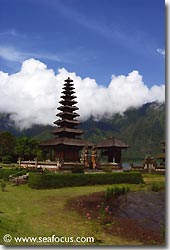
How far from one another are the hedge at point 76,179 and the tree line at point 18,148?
22.7 metres

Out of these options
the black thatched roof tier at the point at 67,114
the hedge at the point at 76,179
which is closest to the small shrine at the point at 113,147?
the black thatched roof tier at the point at 67,114

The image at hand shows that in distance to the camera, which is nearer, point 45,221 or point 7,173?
point 45,221

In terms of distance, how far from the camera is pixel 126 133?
1377 inches

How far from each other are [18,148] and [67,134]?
901 centimetres

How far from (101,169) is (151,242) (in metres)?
26.0

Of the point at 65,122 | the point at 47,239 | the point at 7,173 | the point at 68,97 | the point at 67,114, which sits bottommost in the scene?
the point at 47,239

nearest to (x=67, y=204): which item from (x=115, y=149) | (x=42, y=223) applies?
(x=42, y=223)

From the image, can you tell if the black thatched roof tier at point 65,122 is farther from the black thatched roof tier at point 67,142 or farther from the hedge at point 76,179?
the hedge at point 76,179

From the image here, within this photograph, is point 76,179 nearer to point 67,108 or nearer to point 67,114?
point 67,114

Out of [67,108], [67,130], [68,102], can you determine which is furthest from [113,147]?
[68,102]

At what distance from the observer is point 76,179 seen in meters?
26.1

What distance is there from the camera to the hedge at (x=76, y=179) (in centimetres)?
2444

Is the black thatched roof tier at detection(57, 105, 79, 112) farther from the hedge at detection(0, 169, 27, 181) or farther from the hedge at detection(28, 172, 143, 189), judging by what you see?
the hedge at detection(28, 172, 143, 189)

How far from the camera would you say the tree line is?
49.0 metres
